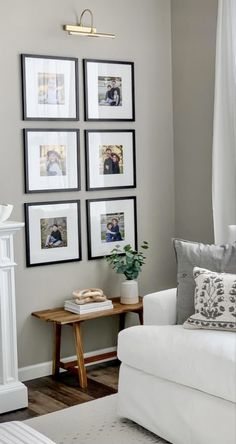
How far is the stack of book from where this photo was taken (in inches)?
169

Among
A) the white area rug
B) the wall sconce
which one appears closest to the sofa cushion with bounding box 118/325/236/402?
the white area rug

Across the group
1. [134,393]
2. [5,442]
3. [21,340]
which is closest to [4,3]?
[21,340]

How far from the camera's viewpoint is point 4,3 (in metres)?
4.14

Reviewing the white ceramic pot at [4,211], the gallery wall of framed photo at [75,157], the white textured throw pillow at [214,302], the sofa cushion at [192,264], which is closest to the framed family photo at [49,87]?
the gallery wall of framed photo at [75,157]

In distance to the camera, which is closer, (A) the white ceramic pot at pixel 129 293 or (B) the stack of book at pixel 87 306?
(B) the stack of book at pixel 87 306

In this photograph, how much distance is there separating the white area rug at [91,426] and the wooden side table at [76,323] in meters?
0.37

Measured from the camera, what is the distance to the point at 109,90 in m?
4.62

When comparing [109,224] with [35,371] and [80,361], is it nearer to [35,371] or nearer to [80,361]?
[80,361]

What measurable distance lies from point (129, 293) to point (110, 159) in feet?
3.01

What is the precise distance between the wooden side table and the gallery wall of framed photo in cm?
34

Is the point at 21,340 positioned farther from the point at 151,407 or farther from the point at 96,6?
the point at 96,6

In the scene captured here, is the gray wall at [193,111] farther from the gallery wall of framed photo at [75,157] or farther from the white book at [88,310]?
the white book at [88,310]

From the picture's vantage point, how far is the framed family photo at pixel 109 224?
15.1 feet

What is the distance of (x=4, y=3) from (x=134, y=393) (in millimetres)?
2409
